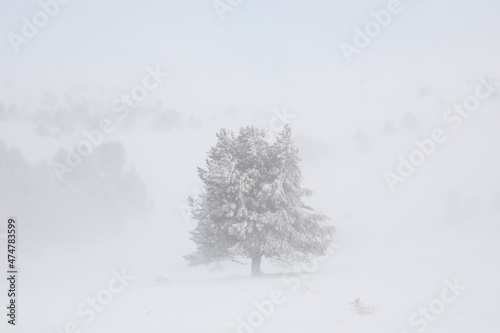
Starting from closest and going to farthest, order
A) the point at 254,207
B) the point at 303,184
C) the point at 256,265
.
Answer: the point at 254,207 → the point at 256,265 → the point at 303,184

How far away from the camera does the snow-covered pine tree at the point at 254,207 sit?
74.1 ft

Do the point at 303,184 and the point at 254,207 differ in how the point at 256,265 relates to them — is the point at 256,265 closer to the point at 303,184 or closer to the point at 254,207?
the point at 254,207

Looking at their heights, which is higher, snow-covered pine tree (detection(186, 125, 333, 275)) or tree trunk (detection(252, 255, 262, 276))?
snow-covered pine tree (detection(186, 125, 333, 275))

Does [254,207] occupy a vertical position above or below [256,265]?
above

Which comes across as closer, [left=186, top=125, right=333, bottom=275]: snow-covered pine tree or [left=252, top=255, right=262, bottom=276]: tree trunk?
[left=186, top=125, right=333, bottom=275]: snow-covered pine tree

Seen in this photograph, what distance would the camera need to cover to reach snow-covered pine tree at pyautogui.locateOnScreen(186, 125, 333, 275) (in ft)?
74.1

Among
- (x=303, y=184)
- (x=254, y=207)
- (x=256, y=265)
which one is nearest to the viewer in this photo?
(x=254, y=207)

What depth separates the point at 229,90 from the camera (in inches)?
5310

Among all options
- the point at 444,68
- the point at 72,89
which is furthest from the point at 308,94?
the point at 72,89

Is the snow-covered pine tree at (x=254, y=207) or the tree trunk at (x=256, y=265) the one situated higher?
the snow-covered pine tree at (x=254, y=207)

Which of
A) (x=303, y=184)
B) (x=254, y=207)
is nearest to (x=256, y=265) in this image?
(x=254, y=207)

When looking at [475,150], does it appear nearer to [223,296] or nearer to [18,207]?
[223,296]

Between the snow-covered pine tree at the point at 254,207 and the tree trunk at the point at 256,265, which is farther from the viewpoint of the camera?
the tree trunk at the point at 256,265

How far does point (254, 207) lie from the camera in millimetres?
23641
